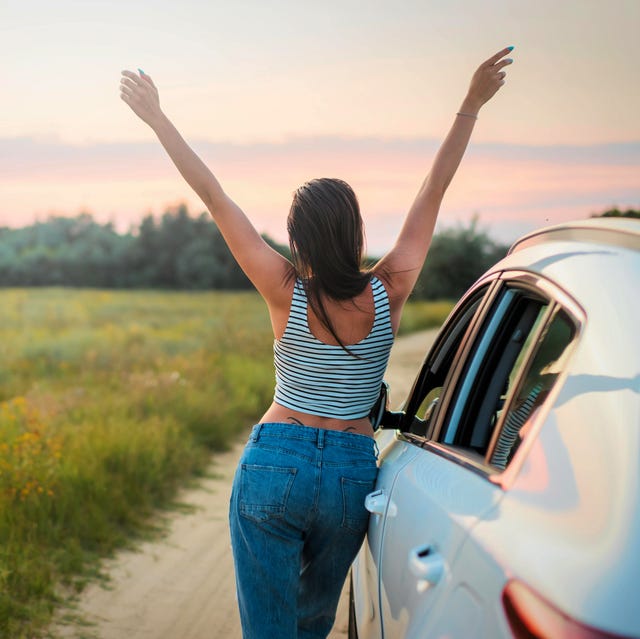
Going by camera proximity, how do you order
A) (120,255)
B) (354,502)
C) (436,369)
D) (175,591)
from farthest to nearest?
(120,255) → (175,591) → (436,369) → (354,502)

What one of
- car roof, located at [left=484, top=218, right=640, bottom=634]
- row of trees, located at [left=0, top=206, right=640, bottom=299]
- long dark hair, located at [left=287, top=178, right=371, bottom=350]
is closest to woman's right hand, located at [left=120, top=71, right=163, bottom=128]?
long dark hair, located at [left=287, top=178, right=371, bottom=350]

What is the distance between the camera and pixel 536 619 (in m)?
1.37

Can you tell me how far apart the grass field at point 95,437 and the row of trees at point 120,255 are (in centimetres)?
1965

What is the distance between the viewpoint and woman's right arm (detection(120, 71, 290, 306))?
2.89 m

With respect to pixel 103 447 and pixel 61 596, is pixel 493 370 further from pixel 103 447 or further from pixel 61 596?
pixel 103 447

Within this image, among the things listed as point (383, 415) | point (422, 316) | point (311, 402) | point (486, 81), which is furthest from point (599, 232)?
point (422, 316)

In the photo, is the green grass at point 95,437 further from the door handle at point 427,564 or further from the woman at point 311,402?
the door handle at point 427,564

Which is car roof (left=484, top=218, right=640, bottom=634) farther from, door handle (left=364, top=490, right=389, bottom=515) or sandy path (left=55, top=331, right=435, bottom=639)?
sandy path (left=55, top=331, right=435, bottom=639)

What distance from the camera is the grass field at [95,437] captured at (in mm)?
5453

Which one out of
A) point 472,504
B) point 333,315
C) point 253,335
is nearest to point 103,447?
point 333,315

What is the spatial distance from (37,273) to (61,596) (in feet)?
133

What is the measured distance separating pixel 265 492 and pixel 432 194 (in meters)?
1.16

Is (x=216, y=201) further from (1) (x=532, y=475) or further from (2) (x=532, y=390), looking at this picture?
(1) (x=532, y=475)

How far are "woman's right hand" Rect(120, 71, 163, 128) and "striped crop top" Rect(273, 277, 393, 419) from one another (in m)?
0.79
